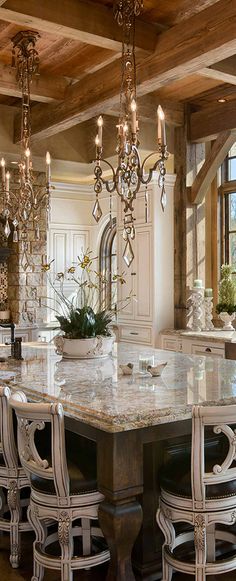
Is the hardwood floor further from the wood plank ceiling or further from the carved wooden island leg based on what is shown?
the wood plank ceiling

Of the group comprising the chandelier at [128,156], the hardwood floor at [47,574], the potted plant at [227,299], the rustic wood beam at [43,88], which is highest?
the rustic wood beam at [43,88]

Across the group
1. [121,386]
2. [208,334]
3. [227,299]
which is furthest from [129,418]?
[227,299]

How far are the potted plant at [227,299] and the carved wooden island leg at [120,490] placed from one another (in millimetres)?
3809

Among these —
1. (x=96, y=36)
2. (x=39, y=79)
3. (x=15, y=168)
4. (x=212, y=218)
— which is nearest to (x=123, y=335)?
(x=212, y=218)

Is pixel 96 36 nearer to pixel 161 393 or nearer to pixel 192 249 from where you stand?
pixel 161 393

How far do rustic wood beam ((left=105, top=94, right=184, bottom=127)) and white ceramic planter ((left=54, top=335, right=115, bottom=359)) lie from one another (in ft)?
8.70

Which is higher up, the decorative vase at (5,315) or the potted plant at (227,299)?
the potted plant at (227,299)

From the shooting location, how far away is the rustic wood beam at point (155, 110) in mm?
5805

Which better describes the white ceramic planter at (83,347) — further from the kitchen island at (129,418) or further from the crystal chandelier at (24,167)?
the crystal chandelier at (24,167)

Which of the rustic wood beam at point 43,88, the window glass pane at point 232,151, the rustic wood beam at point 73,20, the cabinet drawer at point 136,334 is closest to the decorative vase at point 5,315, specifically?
the cabinet drawer at point 136,334

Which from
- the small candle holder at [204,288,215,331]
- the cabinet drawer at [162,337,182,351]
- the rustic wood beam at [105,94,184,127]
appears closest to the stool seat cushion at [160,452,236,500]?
the cabinet drawer at [162,337,182,351]

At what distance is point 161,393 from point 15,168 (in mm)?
4987

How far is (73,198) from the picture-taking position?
8219 millimetres

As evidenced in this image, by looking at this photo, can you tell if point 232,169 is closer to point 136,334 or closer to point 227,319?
point 227,319
